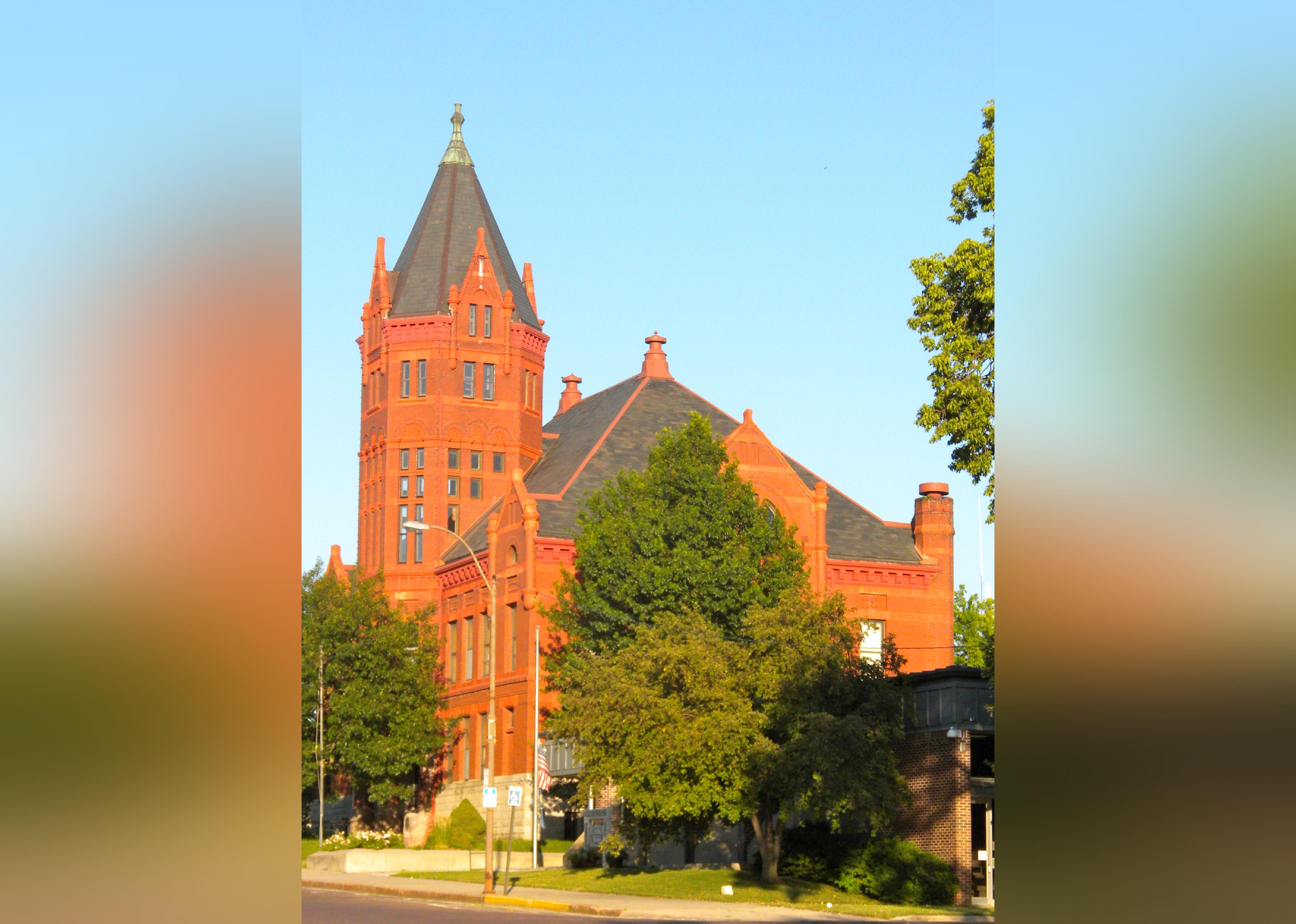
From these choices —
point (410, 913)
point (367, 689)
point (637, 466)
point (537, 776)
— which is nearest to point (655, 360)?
point (637, 466)

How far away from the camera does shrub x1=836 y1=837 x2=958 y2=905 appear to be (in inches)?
1476

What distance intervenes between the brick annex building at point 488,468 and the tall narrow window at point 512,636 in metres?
0.08

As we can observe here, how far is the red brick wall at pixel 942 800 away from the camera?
3884 cm

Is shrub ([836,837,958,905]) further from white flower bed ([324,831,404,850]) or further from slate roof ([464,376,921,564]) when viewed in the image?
slate roof ([464,376,921,564])

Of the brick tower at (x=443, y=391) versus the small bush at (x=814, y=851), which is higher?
the brick tower at (x=443, y=391)

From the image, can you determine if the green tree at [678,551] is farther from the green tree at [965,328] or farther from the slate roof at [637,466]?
the green tree at [965,328]

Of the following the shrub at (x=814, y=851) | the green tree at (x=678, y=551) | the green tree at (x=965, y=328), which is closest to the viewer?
the green tree at (x=965, y=328)

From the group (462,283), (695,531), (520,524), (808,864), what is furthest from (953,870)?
(462,283)

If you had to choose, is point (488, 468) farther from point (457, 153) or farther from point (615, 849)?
point (615, 849)

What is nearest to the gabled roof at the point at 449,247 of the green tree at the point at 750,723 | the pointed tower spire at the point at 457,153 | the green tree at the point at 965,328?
the pointed tower spire at the point at 457,153
